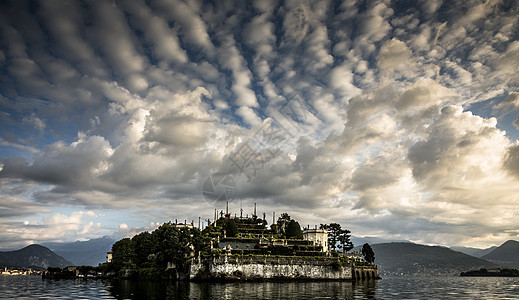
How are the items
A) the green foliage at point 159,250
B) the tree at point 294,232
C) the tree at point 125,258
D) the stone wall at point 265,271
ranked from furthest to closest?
the tree at point 294,232 → the tree at point 125,258 → the green foliage at point 159,250 → the stone wall at point 265,271

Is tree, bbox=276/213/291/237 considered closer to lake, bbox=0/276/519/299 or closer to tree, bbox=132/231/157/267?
tree, bbox=132/231/157/267

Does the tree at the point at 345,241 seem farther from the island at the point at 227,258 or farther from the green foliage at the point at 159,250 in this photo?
the green foliage at the point at 159,250

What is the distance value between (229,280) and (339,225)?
59487 millimetres

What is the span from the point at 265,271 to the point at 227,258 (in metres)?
11.6

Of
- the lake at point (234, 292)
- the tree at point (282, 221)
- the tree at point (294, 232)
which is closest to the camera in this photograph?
the lake at point (234, 292)

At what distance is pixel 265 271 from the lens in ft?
313

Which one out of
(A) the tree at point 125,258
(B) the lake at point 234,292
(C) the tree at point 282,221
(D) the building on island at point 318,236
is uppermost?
(C) the tree at point 282,221

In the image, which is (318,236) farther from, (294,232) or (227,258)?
(227,258)

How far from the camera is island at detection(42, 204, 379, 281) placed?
304 ft

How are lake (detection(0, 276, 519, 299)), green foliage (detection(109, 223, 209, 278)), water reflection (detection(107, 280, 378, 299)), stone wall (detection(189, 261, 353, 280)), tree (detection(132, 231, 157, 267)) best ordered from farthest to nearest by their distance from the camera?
tree (detection(132, 231, 157, 267)) → green foliage (detection(109, 223, 209, 278)) → stone wall (detection(189, 261, 353, 280)) → lake (detection(0, 276, 519, 299)) → water reflection (detection(107, 280, 378, 299))

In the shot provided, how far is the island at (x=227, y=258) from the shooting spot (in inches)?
3644

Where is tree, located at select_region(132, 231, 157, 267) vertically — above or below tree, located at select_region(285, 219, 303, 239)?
below

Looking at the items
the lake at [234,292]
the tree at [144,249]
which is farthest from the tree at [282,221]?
the lake at [234,292]

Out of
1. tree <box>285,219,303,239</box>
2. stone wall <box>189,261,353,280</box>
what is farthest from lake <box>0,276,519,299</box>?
tree <box>285,219,303,239</box>
